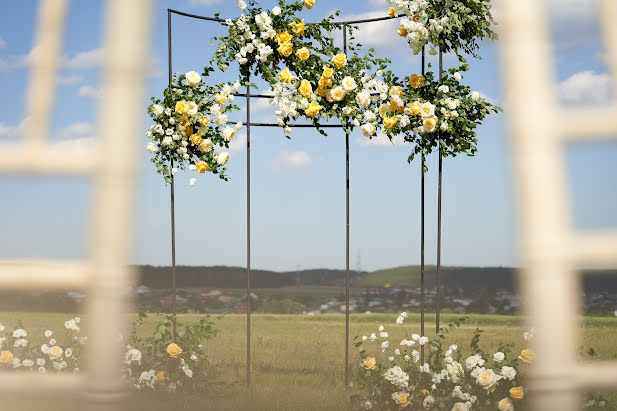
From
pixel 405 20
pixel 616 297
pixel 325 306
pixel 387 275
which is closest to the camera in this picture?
pixel 405 20

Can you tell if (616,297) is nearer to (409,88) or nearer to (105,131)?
(409,88)

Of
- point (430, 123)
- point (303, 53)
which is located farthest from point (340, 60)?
point (430, 123)

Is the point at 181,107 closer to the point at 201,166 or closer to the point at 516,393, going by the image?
the point at 201,166

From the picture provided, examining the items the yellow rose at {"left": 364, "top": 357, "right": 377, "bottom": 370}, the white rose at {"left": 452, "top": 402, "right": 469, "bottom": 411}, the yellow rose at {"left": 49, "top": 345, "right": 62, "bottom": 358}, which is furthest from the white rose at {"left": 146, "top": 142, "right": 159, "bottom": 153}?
the white rose at {"left": 452, "top": 402, "right": 469, "bottom": 411}

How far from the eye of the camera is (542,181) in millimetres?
820

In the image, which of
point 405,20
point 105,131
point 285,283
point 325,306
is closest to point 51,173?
point 105,131

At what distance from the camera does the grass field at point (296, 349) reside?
4168mm

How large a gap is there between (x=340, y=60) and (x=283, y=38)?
1.19 ft

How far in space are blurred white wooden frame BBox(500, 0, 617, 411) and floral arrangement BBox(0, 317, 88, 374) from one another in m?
3.79

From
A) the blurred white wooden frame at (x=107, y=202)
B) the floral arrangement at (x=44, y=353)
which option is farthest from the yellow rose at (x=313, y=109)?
the blurred white wooden frame at (x=107, y=202)

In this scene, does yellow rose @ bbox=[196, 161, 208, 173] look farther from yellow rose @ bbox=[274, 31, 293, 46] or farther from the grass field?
the grass field

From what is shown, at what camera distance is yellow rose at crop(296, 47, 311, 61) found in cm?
367

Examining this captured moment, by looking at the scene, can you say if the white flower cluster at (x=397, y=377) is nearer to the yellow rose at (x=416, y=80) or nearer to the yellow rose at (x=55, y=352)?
the yellow rose at (x=416, y=80)

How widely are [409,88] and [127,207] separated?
2941 millimetres
